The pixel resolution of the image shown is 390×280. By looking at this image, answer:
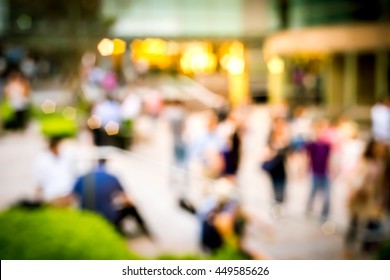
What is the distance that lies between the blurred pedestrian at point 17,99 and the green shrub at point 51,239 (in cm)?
170

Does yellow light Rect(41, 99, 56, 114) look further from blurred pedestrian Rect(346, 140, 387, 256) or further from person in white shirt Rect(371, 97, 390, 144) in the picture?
person in white shirt Rect(371, 97, 390, 144)

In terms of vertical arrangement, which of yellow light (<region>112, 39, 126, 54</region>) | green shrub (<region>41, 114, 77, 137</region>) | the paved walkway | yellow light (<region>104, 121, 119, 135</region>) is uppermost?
yellow light (<region>112, 39, 126, 54</region>)

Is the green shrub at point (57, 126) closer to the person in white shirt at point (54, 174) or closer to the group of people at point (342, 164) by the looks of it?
the person in white shirt at point (54, 174)

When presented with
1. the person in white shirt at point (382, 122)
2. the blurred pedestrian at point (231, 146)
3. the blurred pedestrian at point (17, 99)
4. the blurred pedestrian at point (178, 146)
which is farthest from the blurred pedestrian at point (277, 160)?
the blurred pedestrian at point (17, 99)

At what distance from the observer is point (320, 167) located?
243 inches

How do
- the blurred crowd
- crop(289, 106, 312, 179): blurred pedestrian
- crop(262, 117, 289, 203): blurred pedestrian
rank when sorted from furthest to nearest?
1. crop(289, 106, 312, 179): blurred pedestrian
2. crop(262, 117, 289, 203): blurred pedestrian
3. the blurred crowd

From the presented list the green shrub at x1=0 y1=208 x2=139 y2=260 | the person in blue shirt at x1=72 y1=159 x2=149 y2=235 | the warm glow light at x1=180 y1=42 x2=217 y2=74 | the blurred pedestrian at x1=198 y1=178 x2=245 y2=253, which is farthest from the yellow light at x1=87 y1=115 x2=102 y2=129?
the warm glow light at x1=180 y1=42 x2=217 y2=74

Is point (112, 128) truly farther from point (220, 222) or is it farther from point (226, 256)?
point (226, 256)

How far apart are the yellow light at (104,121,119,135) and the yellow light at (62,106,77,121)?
2.42 feet

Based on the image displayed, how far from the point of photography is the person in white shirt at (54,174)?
187 inches

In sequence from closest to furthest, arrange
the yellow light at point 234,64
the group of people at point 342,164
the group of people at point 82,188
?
1. the group of people at point 82,188
2. the group of people at point 342,164
3. the yellow light at point 234,64

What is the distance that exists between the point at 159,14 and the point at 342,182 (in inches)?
104

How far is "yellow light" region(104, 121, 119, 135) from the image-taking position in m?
6.51

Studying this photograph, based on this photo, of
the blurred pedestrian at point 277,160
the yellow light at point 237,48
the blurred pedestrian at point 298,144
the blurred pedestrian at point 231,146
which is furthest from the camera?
the yellow light at point 237,48
